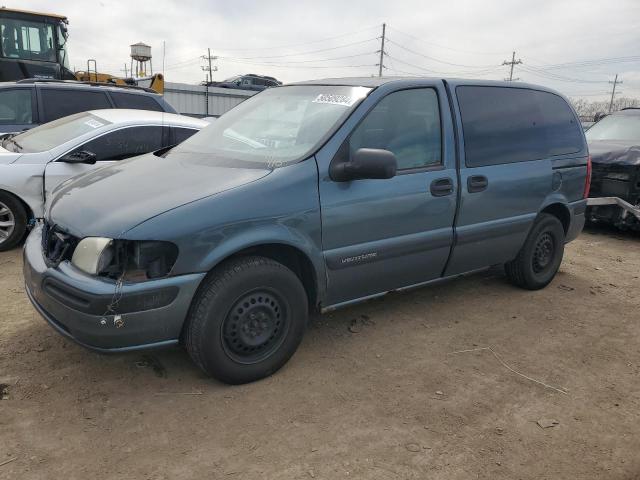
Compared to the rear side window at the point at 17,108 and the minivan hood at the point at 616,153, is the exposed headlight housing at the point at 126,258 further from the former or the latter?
the minivan hood at the point at 616,153

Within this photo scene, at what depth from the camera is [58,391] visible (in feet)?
9.24

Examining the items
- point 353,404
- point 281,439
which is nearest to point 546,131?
point 353,404

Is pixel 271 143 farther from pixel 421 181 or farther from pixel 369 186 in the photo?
pixel 421 181

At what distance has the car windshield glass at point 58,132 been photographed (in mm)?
5340

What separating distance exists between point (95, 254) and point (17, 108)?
5509mm

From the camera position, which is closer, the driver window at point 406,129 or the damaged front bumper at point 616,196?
the driver window at point 406,129

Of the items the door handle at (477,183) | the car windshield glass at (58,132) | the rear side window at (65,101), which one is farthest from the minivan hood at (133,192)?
the rear side window at (65,101)

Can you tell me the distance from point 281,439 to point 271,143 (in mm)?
1846

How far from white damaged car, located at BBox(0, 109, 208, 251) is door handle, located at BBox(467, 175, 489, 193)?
3524 mm

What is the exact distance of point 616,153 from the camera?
23.7ft

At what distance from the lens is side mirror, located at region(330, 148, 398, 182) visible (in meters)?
2.96

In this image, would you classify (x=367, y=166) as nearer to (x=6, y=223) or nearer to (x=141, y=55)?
(x=6, y=223)

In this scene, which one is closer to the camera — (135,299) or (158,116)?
(135,299)

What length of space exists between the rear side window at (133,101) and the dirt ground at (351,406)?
3.86 meters
